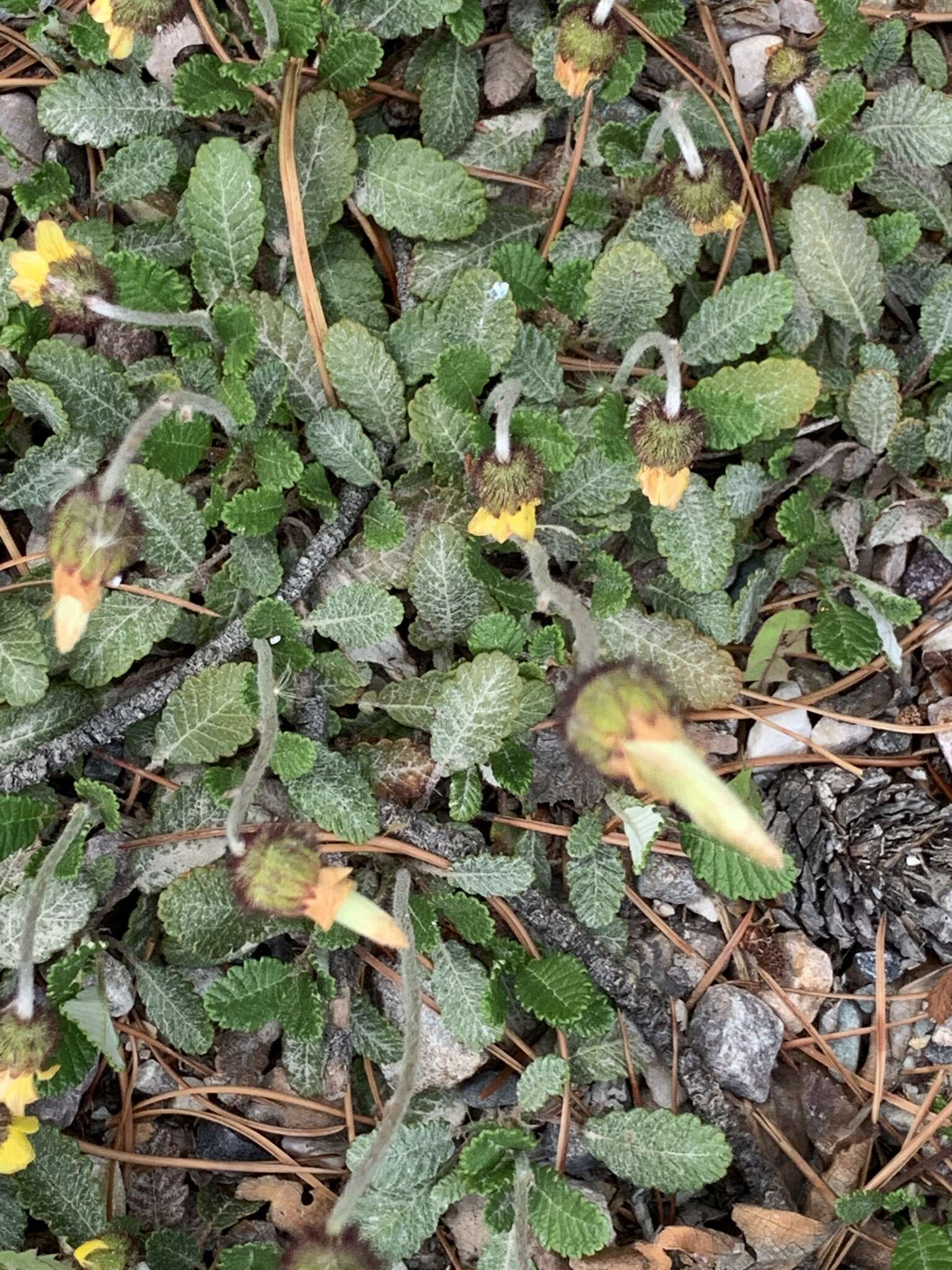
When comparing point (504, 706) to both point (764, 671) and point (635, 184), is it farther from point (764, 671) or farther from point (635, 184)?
point (635, 184)

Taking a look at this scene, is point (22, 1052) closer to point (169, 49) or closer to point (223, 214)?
point (223, 214)

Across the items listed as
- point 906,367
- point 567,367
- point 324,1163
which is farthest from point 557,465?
point 324,1163

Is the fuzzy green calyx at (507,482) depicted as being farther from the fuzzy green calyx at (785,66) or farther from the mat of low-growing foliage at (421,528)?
the fuzzy green calyx at (785,66)

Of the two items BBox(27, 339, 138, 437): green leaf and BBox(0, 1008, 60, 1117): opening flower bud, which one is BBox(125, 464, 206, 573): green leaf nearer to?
BBox(27, 339, 138, 437): green leaf

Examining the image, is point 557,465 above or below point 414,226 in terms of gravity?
below

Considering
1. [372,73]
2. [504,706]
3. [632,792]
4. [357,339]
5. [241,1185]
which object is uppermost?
[372,73]

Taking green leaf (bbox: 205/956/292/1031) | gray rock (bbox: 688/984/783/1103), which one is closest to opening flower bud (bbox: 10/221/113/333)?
green leaf (bbox: 205/956/292/1031)
